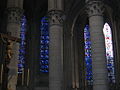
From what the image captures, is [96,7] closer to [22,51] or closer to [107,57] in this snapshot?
[22,51]

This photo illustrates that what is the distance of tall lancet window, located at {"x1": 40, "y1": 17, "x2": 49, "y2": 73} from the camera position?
20562 mm

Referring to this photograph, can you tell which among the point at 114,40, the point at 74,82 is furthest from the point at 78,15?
the point at 74,82

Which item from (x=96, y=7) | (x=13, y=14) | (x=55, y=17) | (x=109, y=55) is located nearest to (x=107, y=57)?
(x=109, y=55)

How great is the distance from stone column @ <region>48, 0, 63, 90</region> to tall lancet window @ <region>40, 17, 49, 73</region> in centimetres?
515

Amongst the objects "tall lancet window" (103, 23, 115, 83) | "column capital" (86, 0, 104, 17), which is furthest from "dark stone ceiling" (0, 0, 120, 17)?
"column capital" (86, 0, 104, 17)

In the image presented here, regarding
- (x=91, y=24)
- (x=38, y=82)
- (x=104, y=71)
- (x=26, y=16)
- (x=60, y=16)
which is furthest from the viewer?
(x=26, y=16)

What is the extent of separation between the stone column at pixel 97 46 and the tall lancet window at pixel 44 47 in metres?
7.66

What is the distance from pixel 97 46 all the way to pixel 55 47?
2.94 meters

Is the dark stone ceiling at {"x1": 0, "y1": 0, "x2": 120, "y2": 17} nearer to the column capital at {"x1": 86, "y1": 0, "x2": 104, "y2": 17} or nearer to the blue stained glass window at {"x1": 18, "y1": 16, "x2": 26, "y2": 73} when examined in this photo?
the blue stained glass window at {"x1": 18, "y1": 16, "x2": 26, "y2": 73}

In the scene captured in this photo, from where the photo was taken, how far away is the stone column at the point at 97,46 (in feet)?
42.3

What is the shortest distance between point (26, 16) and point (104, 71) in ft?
35.9

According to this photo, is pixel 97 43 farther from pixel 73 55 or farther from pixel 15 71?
pixel 73 55

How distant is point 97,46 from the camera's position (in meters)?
13.4

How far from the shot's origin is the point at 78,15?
2258 centimetres
